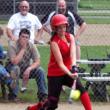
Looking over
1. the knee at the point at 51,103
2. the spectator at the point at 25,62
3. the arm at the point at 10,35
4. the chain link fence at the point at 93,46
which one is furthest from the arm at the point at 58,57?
the arm at the point at 10,35

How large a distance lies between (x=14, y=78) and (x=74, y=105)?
1108 millimetres

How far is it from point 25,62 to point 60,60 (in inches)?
82.9

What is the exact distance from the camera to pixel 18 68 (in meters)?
9.85

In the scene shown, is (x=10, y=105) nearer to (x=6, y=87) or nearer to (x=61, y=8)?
(x=6, y=87)

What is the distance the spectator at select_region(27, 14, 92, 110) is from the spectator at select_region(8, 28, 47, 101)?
149 centimetres

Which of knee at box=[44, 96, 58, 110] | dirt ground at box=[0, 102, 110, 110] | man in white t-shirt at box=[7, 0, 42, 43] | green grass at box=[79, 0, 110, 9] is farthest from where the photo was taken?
green grass at box=[79, 0, 110, 9]

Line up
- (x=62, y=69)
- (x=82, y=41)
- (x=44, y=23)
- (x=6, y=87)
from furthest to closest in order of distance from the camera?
(x=82, y=41)
(x=44, y=23)
(x=6, y=87)
(x=62, y=69)

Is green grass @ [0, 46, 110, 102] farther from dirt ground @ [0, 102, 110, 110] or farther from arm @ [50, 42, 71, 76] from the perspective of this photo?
arm @ [50, 42, 71, 76]

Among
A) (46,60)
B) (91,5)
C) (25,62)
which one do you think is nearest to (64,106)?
(25,62)

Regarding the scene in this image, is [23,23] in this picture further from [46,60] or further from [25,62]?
[46,60]

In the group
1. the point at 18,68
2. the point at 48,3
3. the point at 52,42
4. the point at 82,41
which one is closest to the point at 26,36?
the point at 18,68

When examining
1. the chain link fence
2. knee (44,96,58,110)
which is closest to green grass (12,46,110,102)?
the chain link fence

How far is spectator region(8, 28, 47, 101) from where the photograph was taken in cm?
983

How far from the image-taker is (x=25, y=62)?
10.0 m
